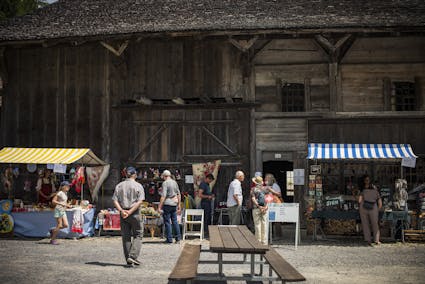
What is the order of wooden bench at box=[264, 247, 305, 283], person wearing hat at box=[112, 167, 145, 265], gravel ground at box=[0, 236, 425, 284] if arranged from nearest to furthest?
wooden bench at box=[264, 247, 305, 283]
gravel ground at box=[0, 236, 425, 284]
person wearing hat at box=[112, 167, 145, 265]

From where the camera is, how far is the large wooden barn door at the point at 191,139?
17016 millimetres

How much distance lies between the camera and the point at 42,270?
9352 millimetres

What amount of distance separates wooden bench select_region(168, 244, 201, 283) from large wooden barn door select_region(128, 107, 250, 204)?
8364 millimetres

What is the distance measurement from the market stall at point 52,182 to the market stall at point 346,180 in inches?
242

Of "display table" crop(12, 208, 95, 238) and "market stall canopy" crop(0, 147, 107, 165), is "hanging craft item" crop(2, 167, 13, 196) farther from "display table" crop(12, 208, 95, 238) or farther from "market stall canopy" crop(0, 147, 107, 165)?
"display table" crop(12, 208, 95, 238)

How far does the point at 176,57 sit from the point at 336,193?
660 centimetres

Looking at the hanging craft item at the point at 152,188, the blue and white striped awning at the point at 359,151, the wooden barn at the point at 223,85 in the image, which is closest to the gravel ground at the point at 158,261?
the blue and white striped awning at the point at 359,151

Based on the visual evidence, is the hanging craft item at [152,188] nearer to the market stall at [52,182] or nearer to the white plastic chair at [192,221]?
the market stall at [52,182]

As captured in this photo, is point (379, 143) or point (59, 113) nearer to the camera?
point (379, 143)

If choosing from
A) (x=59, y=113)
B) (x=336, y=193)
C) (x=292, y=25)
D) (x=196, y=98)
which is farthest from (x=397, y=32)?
(x=59, y=113)

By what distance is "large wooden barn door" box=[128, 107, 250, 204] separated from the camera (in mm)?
17016

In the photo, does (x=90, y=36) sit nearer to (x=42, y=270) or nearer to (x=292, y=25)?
(x=292, y=25)

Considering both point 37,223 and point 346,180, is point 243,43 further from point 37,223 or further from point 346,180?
point 37,223

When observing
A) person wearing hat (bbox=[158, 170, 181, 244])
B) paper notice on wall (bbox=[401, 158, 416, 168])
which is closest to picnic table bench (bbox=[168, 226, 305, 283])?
person wearing hat (bbox=[158, 170, 181, 244])
